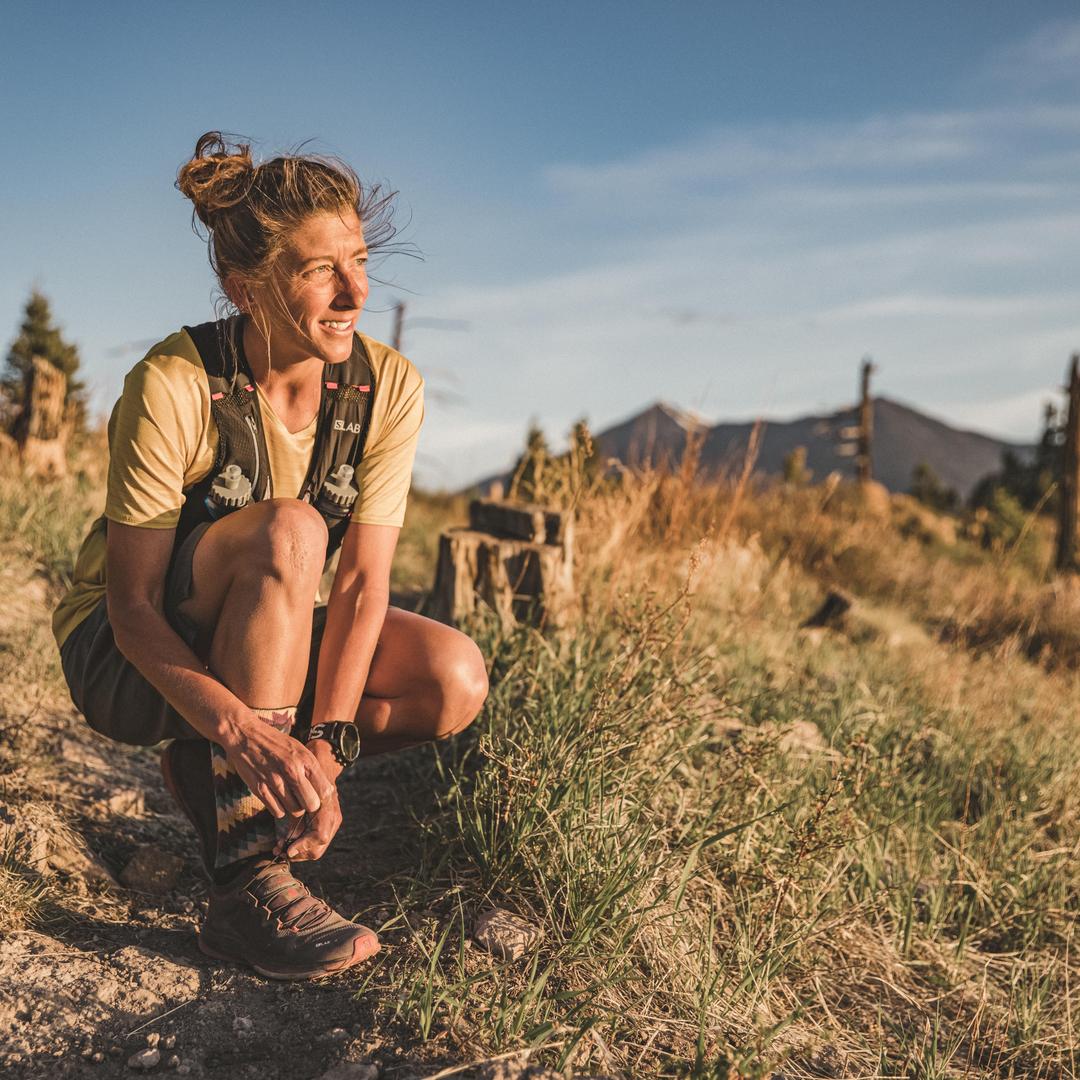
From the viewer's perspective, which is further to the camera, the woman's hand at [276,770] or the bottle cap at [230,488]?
the bottle cap at [230,488]

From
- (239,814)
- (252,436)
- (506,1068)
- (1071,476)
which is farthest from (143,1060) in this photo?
(1071,476)

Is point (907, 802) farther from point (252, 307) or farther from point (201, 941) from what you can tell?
point (252, 307)

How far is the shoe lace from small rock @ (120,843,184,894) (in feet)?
1.65

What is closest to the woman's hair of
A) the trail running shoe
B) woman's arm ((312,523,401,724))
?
woman's arm ((312,523,401,724))

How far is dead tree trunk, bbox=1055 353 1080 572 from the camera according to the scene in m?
→ 11.6

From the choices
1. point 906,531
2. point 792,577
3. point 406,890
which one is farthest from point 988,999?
point 906,531

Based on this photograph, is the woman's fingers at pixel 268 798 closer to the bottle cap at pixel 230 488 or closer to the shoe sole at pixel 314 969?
the shoe sole at pixel 314 969

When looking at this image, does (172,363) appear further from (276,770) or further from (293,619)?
(276,770)

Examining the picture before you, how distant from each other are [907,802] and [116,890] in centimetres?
238

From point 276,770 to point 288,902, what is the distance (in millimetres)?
310

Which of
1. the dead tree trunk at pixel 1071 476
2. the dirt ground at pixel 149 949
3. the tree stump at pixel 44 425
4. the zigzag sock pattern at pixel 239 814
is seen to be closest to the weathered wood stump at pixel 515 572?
the dirt ground at pixel 149 949

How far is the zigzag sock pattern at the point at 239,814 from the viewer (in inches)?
73.9

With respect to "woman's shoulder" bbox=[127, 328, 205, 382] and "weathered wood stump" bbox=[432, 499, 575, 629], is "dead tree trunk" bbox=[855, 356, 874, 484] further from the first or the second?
"woman's shoulder" bbox=[127, 328, 205, 382]

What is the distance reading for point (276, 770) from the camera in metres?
1.77
